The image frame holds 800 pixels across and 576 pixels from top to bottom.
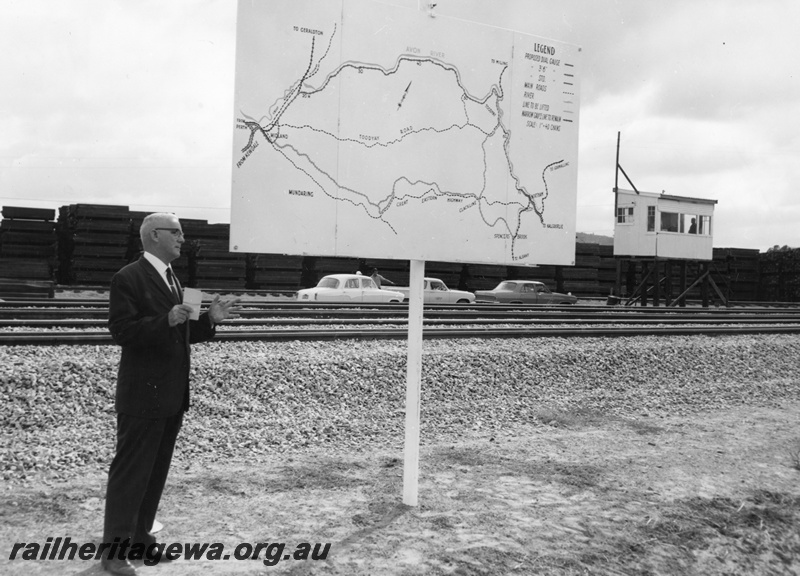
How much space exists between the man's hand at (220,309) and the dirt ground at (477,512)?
1.39 metres

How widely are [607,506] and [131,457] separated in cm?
344

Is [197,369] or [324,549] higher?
[197,369]

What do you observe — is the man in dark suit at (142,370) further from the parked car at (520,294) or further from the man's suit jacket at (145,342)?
the parked car at (520,294)

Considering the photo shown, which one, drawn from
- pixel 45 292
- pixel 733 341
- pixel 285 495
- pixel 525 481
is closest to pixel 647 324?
pixel 733 341

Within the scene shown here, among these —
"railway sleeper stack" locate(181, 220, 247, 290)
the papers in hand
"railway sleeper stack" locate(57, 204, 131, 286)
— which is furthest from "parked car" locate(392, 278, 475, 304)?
the papers in hand

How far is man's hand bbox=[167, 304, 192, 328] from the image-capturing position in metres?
3.94

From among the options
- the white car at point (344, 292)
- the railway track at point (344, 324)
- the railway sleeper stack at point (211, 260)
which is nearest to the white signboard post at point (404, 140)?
the railway track at point (344, 324)

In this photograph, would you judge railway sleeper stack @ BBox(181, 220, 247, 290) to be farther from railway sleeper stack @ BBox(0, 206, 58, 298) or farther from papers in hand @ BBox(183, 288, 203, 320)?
papers in hand @ BBox(183, 288, 203, 320)

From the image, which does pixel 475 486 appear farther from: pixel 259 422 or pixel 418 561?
pixel 259 422

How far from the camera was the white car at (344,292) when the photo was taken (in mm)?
21828

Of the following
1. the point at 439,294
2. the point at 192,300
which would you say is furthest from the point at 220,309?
the point at 439,294

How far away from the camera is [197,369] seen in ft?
26.4

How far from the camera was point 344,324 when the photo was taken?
13742 mm

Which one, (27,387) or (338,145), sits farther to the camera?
(27,387)
